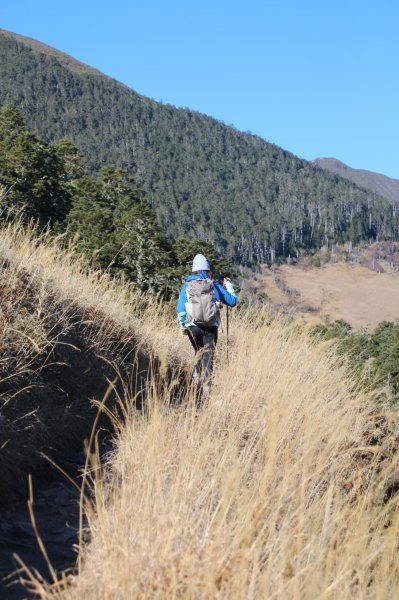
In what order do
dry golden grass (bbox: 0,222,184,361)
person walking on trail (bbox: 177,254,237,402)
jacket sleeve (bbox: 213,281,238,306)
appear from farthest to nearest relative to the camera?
1. jacket sleeve (bbox: 213,281,238,306)
2. person walking on trail (bbox: 177,254,237,402)
3. dry golden grass (bbox: 0,222,184,361)

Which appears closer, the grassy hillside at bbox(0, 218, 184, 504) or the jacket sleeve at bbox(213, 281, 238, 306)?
the grassy hillside at bbox(0, 218, 184, 504)

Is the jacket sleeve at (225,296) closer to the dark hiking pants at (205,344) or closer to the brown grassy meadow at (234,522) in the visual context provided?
the dark hiking pants at (205,344)

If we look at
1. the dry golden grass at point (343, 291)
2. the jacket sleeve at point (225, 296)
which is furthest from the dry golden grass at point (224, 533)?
the dry golden grass at point (343, 291)

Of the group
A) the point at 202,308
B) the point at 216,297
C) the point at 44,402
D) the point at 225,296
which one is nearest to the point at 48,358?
the point at 44,402

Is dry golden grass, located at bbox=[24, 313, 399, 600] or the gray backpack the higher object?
the gray backpack

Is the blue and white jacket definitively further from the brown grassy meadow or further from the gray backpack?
the brown grassy meadow

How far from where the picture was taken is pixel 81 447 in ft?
14.7

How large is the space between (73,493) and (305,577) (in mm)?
1826

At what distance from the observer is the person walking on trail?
20.1 ft

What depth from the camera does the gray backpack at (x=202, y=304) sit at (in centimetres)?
613

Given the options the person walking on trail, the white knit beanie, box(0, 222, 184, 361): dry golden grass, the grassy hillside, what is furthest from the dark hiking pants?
→ the white knit beanie

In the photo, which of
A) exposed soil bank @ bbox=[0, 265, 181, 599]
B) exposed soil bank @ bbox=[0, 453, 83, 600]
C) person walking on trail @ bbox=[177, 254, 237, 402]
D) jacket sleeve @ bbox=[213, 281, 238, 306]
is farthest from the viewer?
jacket sleeve @ bbox=[213, 281, 238, 306]

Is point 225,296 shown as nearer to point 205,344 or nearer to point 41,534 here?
point 205,344

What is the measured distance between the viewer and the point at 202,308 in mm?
6145
